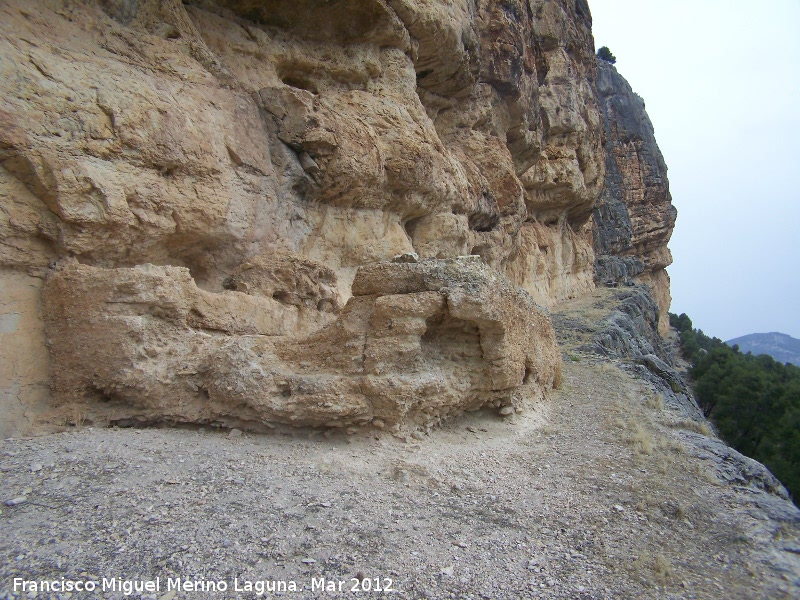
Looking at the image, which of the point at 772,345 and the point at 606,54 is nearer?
the point at 606,54

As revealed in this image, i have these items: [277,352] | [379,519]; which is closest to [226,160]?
[277,352]

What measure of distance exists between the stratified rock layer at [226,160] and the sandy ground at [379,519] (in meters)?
0.68

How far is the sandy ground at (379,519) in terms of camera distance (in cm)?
295

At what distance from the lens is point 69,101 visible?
500 cm

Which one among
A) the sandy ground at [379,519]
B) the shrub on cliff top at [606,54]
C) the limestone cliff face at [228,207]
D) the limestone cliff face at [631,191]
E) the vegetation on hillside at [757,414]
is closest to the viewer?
the sandy ground at [379,519]

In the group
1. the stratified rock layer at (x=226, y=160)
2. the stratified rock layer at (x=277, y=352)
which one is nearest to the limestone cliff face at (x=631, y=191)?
the stratified rock layer at (x=226, y=160)

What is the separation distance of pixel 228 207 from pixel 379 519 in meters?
4.23

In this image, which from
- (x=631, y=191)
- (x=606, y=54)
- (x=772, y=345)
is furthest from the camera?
(x=772, y=345)

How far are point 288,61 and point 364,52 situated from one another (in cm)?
148

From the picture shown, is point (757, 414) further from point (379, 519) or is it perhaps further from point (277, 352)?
point (379, 519)

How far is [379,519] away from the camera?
11.9 feet

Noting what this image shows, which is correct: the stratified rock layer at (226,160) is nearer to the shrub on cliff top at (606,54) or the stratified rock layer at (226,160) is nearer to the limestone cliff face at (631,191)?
the limestone cliff face at (631,191)

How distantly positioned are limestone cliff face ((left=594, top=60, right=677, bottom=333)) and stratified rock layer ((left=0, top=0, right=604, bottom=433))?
24993 millimetres

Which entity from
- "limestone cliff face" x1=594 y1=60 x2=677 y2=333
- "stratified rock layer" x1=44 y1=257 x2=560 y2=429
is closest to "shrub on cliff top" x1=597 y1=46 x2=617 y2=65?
"limestone cliff face" x1=594 y1=60 x2=677 y2=333
